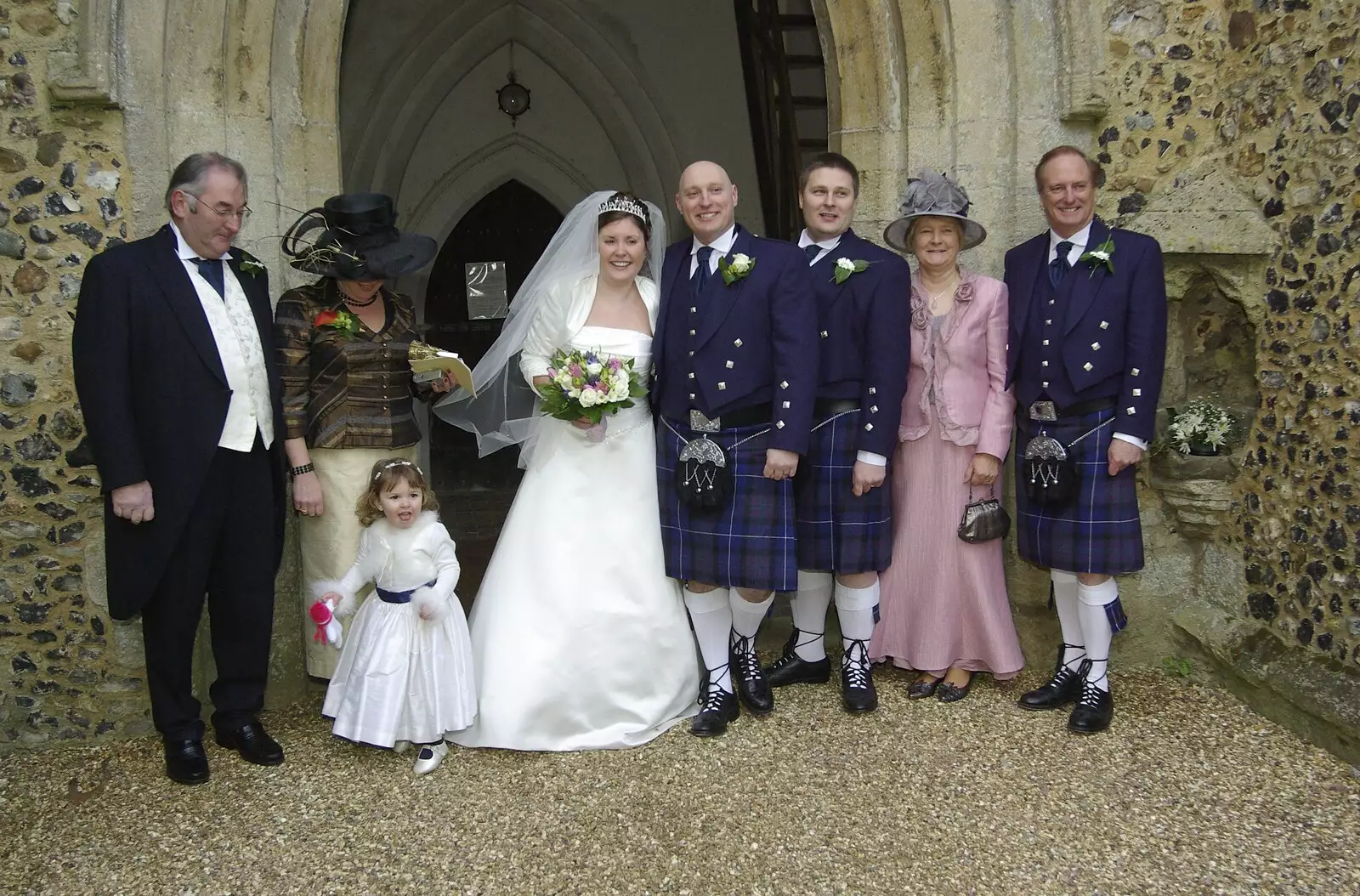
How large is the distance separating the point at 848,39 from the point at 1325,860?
3.17 m

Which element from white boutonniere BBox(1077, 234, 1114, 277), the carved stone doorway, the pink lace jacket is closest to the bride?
the pink lace jacket

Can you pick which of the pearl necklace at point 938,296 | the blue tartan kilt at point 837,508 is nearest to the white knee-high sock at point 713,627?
the blue tartan kilt at point 837,508

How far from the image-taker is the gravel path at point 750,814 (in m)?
2.69

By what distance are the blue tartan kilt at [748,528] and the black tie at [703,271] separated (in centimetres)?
47

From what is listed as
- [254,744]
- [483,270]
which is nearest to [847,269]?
[254,744]

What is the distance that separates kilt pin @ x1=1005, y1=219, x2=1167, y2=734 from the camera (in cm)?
332

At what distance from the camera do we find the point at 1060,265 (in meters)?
3.46

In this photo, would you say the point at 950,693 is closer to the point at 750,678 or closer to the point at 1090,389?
the point at 750,678

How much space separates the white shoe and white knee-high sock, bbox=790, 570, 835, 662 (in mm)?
1359

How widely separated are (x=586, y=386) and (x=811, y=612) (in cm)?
126

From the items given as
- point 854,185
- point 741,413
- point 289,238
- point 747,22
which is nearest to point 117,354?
point 289,238

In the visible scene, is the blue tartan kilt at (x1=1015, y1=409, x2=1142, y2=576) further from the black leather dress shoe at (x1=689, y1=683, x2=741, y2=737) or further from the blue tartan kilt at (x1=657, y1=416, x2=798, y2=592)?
the black leather dress shoe at (x1=689, y1=683, x2=741, y2=737)

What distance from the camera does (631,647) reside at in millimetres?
3482

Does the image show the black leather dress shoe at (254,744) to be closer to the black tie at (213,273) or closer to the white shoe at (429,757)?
the white shoe at (429,757)
